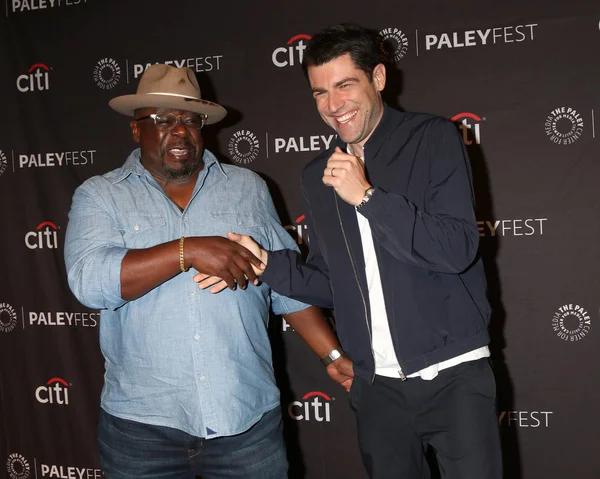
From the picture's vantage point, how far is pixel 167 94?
6.82ft

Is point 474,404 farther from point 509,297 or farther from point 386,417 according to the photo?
point 509,297

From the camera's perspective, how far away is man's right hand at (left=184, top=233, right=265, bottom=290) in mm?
1812

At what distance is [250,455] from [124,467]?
0.42m

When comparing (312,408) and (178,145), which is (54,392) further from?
(178,145)

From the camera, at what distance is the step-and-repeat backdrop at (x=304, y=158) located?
2627mm

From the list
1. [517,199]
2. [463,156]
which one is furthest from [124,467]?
[517,199]

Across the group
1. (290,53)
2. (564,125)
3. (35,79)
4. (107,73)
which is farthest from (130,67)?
(564,125)

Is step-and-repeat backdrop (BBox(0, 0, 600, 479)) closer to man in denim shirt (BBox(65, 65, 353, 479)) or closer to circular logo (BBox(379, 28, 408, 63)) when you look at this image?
circular logo (BBox(379, 28, 408, 63))

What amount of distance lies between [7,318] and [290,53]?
222cm

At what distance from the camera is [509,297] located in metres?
2.71

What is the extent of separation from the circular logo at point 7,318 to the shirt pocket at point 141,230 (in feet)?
5.77

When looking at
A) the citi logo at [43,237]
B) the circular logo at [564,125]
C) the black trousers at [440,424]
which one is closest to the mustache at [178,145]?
the black trousers at [440,424]

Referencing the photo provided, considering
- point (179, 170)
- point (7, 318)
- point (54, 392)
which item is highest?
point (179, 170)

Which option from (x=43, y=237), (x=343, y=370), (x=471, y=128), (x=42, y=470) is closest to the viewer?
(x=343, y=370)
